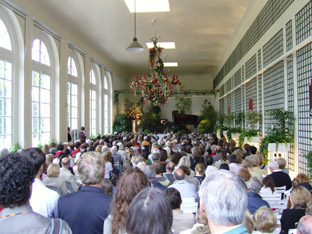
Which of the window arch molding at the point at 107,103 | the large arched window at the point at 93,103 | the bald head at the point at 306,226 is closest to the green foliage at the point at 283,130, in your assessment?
the bald head at the point at 306,226

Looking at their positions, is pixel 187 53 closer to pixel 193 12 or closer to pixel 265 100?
pixel 193 12

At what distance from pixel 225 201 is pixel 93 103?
56.6ft

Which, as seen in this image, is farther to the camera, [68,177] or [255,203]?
[68,177]

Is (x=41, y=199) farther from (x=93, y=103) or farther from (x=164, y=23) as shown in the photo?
(x=93, y=103)

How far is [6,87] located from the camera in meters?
9.16

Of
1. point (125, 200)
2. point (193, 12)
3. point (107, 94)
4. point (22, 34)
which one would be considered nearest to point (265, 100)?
point (193, 12)

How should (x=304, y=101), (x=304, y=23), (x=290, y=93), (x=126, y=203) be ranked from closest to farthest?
(x=126, y=203), (x=304, y=23), (x=304, y=101), (x=290, y=93)

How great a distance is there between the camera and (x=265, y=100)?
32.1 feet

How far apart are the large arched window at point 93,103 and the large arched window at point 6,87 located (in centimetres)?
825

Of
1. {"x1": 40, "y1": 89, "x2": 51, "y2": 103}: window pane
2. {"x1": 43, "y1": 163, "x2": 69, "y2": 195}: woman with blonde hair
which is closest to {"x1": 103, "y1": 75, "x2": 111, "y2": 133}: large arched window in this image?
{"x1": 40, "y1": 89, "x2": 51, "y2": 103}: window pane

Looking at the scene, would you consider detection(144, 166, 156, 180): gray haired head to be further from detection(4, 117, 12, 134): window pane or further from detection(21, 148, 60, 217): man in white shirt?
detection(4, 117, 12, 134): window pane

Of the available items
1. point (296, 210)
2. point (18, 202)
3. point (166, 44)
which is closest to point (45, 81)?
point (166, 44)

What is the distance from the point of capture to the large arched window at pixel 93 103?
1762 cm

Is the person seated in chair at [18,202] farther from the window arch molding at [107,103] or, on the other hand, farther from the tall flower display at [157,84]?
the window arch molding at [107,103]
